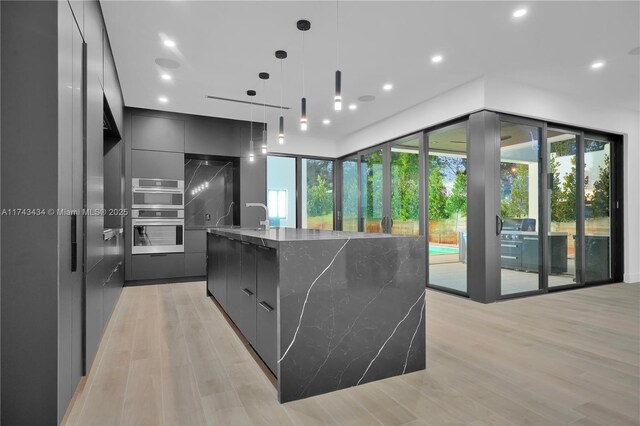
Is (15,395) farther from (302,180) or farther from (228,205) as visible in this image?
(302,180)

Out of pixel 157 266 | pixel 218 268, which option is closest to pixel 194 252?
pixel 157 266

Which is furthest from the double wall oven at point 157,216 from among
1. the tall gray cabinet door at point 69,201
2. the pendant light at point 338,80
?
the tall gray cabinet door at point 69,201

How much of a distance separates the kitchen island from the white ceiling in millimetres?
1937

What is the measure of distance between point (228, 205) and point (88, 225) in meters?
4.23

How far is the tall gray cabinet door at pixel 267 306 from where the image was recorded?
1.96 metres

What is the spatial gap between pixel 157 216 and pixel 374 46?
3.91 m

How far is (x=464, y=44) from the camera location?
343 centimetres

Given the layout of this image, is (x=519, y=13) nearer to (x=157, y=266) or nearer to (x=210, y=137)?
(x=210, y=137)

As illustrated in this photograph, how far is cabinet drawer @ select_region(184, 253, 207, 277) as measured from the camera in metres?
5.54

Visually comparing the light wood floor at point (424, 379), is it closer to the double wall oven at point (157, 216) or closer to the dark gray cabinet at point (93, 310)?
the dark gray cabinet at point (93, 310)

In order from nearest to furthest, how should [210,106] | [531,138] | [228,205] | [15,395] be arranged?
1. [15,395]
2. [531,138]
3. [210,106]
4. [228,205]

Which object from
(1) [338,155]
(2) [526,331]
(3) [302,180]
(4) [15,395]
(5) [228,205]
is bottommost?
(2) [526,331]

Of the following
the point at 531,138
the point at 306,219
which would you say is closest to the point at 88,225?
the point at 531,138

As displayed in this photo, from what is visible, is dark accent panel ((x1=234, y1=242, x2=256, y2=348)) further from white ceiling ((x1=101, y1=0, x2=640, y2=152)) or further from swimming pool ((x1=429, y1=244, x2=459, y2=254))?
swimming pool ((x1=429, y1=244, x2=459, y2=254))
